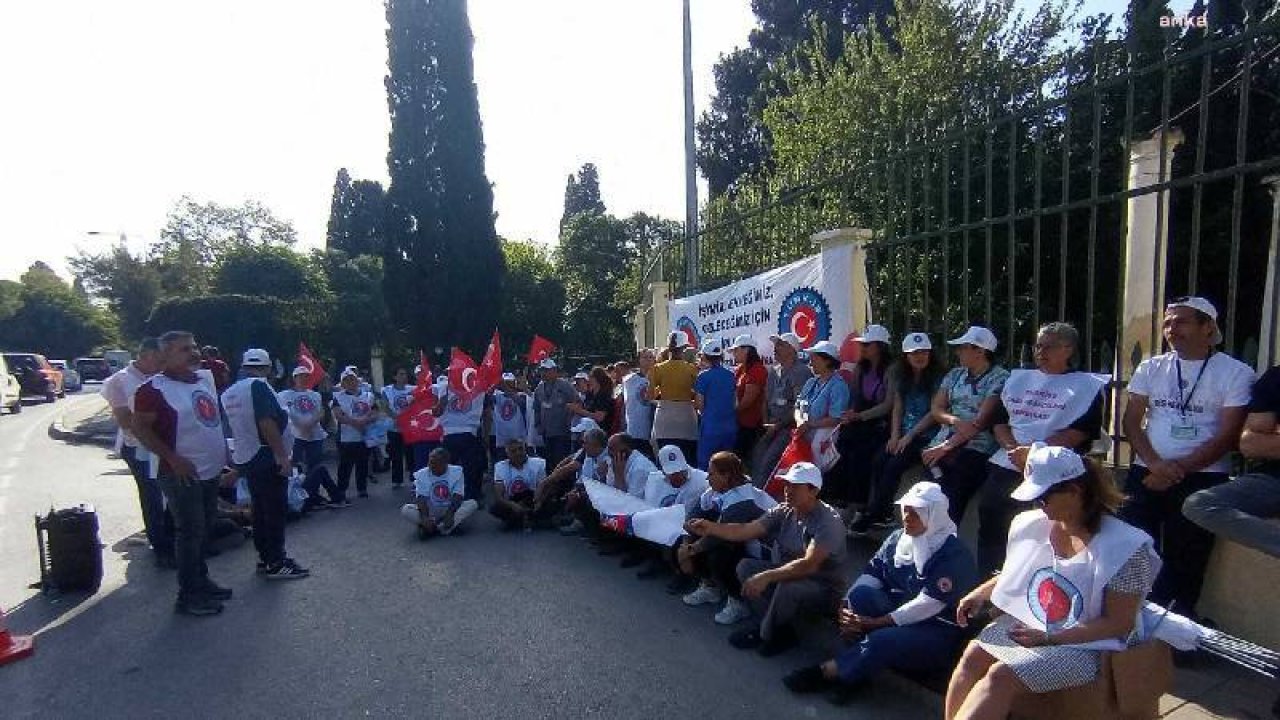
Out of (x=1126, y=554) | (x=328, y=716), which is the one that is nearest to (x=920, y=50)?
(x=1126, y=554)

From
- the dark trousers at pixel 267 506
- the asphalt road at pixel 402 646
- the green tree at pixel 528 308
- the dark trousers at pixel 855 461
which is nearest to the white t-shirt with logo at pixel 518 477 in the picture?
the asphalt road at pixel 402 646

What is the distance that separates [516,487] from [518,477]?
113 mm

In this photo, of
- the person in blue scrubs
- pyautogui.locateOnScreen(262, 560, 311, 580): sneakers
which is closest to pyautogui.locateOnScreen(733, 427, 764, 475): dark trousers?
the person in blue scrubs

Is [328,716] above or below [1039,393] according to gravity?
below

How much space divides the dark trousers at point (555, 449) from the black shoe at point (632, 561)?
134 inches

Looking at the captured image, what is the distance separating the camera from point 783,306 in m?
7.79

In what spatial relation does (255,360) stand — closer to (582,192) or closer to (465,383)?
(465,383)

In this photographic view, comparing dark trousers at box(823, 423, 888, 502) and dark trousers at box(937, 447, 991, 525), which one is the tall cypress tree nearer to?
dark trousers at box(823, 423, 888, 502)

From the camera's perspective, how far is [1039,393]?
14.9ft

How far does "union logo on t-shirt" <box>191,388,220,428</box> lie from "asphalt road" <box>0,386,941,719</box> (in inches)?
56.8

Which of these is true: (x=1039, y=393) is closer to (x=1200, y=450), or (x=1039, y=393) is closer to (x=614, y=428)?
(x=1200, y=450)

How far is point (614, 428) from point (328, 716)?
5917mm

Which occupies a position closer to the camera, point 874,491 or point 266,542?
point 874,491

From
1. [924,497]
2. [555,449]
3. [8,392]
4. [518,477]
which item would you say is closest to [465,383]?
[555,449]
